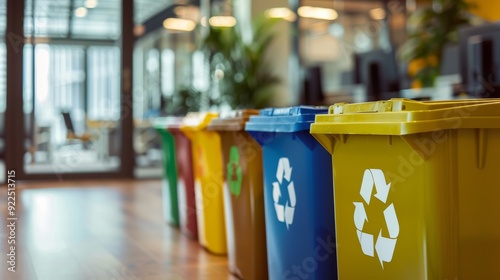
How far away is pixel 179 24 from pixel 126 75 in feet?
3.19

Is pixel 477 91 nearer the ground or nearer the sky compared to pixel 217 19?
nearer the ground

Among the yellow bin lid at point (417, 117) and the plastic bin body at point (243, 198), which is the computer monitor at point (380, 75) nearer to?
the plastic bin body at point (243, 198)

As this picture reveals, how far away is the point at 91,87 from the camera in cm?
713

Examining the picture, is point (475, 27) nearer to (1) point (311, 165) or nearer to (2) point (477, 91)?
→ (2) point (477, 91)

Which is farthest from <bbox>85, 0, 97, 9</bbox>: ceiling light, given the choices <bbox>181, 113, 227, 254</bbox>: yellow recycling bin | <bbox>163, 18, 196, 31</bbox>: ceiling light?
<bbox>181, 113, 227, 254</bbox>: yellow recycling bin

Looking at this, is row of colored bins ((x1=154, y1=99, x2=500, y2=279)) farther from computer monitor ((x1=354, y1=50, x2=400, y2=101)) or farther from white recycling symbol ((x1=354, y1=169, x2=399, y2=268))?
computer monitor ((x1=354, y1=50, x2=400, y2=101))

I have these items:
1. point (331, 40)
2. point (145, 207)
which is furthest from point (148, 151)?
point (331, 40)

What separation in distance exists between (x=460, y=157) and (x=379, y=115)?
0.25m

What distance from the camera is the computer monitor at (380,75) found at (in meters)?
5.27

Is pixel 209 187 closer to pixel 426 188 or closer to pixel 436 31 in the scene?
pixel 426 188

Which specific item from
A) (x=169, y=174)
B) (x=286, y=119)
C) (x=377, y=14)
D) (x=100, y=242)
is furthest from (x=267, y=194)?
(x=377, y=14)

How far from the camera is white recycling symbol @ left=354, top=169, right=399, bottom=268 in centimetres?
178

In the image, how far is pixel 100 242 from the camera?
353 centimetres

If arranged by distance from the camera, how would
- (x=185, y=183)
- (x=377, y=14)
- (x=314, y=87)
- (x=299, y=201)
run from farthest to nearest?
(x=377, y=14) < (x=314, y=87) < (x=185, y=183) < (x=299, y=201)
